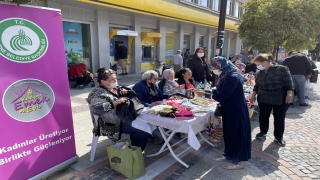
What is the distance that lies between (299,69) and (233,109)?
4.81 metres

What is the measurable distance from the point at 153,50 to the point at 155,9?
135 inches

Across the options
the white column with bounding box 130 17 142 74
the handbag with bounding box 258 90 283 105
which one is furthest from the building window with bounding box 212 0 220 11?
the handbag with bounding box 258 90 283 105

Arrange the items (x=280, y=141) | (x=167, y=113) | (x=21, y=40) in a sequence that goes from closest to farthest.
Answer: (x=21, y=40) < (x=167, y=113) < (x=280, y=141)

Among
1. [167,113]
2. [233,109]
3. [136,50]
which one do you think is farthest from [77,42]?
[233,109]

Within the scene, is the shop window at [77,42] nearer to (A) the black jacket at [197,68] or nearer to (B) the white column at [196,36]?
(A) the black jacket at [197,68]

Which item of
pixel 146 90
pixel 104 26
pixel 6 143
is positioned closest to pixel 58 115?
pixel 6 143

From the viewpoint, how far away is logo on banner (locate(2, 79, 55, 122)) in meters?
2.29

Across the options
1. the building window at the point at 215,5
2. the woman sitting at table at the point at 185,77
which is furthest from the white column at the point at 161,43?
the woman sitting at table at the point at 185,77

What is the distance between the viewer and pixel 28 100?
7.97 ft

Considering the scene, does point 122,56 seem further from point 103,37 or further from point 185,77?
point 185,77

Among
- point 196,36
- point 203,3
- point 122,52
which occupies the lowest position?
point 122,52

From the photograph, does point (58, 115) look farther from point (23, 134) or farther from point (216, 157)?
point (216, 157)

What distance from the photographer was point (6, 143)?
2293 mm

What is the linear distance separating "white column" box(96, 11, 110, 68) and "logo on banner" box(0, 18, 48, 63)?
7822mm
